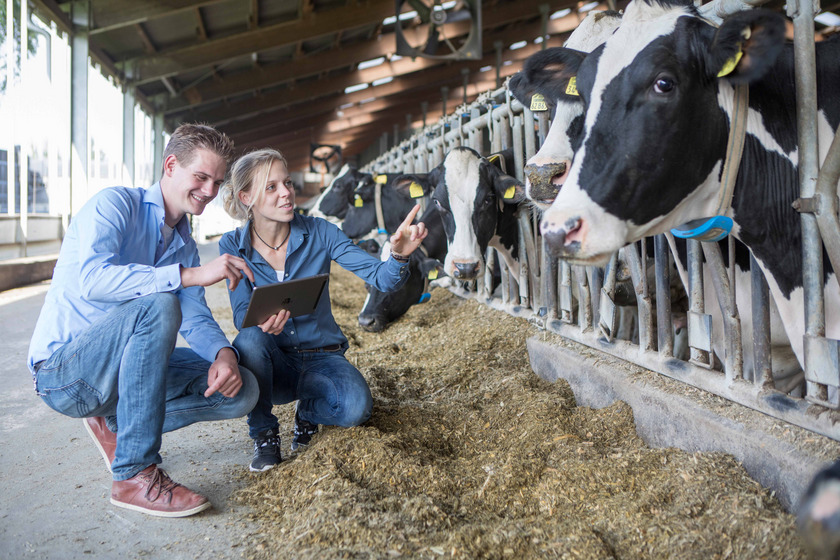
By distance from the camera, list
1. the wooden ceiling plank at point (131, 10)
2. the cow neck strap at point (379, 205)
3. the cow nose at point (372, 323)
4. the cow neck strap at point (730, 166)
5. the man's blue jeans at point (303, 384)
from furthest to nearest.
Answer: the wooden ceiling plank at point (131, 10), the cow neck strap at point (379, 205), the cow nose at point (372, 323), the man's blue jeans at point (303, 384), the cow neck strap at point (730, 166)

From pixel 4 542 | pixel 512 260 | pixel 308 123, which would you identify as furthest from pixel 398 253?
pixel 308 123

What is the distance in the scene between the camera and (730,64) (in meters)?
Answer: 1.75

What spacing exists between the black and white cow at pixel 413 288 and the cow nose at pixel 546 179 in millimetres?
2763

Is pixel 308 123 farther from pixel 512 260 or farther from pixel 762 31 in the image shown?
pixel 762 31

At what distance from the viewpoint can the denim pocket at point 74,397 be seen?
230cm

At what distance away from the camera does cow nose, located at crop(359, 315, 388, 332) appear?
570cm

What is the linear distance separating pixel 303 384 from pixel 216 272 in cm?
80

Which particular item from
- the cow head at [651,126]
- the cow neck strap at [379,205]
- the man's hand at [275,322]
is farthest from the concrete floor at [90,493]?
the cow neck strap at [379,205]

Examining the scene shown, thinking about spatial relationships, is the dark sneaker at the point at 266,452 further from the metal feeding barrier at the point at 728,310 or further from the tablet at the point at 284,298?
the metal feeding barrier at the point at 728,310

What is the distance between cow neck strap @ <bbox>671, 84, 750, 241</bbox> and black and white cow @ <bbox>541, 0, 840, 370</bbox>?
0.02m

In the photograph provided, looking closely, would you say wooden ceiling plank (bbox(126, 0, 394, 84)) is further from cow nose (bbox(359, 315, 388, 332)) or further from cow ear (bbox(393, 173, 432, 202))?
cow nose (bbox(359, 315, 388, 332))

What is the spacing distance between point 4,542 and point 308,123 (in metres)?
20.4

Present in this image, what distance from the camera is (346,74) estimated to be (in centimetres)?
1639

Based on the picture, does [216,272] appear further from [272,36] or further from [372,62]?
[372,62]
